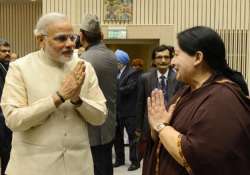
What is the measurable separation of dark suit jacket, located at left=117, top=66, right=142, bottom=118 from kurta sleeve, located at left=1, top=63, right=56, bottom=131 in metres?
4.41

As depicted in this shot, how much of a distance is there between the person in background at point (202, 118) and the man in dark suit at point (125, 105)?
462 cm

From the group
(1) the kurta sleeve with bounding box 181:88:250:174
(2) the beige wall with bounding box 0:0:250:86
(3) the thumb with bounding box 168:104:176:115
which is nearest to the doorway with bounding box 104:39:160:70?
(2) the beige wall with bounding box 0:0:250:86

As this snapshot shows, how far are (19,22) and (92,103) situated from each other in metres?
11.3

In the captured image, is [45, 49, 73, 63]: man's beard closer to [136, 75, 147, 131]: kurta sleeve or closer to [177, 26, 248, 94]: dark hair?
[177, 26, 248, 94]: dark hair

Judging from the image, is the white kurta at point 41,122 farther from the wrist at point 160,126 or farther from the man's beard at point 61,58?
the wrist at point 160,126

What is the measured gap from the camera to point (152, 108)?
2.53 meters

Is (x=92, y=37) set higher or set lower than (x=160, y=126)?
higher

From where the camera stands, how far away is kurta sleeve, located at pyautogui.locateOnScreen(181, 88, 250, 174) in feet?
7.34

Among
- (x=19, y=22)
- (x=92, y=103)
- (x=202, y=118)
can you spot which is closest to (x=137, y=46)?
(x=19, y=22)

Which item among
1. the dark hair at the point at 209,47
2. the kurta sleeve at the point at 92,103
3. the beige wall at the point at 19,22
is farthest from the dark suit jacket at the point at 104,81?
the beige wall at the point at 19,22

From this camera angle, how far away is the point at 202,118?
2262 millimetres

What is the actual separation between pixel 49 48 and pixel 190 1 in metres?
8.57

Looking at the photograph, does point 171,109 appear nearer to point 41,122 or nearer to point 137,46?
point 41,122

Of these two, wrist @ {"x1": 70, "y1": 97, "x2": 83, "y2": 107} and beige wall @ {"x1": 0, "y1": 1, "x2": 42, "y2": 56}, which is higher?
beige wall @ {"x1": 0, "y1": 1, "x2": 42, "y2": 56}
